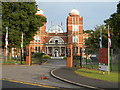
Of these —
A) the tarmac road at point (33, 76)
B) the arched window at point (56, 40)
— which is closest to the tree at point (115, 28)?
the tarmac road at point (33, 76)

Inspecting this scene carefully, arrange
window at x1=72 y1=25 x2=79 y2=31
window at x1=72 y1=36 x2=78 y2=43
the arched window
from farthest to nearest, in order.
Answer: the arched window < window at x1=72 y1=25 x2=79 y2=31 < window at x1=72 y1=36 x2=78 y2=43

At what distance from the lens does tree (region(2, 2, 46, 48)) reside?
34625 mm

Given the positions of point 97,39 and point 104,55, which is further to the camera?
point 97,39

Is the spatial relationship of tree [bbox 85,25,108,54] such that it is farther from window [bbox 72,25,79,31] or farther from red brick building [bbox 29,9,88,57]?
window [bbox 72,25,79,31]

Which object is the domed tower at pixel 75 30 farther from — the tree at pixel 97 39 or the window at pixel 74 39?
the tree at pixel 97 39

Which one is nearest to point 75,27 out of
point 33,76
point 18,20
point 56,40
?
point 56,40

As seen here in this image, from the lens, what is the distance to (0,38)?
35.3m

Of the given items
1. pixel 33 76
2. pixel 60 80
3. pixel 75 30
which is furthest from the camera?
pixel 75 30

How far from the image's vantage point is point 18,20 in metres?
35.3

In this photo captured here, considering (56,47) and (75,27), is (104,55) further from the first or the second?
(75,27)

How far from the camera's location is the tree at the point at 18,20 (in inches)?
1363

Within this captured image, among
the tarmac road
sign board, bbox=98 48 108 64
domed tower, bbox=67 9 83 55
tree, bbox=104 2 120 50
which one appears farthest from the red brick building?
sign board, bbox=98 48 108 64

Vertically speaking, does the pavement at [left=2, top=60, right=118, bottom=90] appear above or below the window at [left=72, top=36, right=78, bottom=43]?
below

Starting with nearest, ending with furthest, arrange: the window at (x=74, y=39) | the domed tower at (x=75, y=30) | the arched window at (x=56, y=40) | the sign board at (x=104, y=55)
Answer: the sign board at (x=104, y=55) < the window at (x=74, y=39) < the domed tower at (x=75, y=30) < the arched window at (x=56, y=40)
